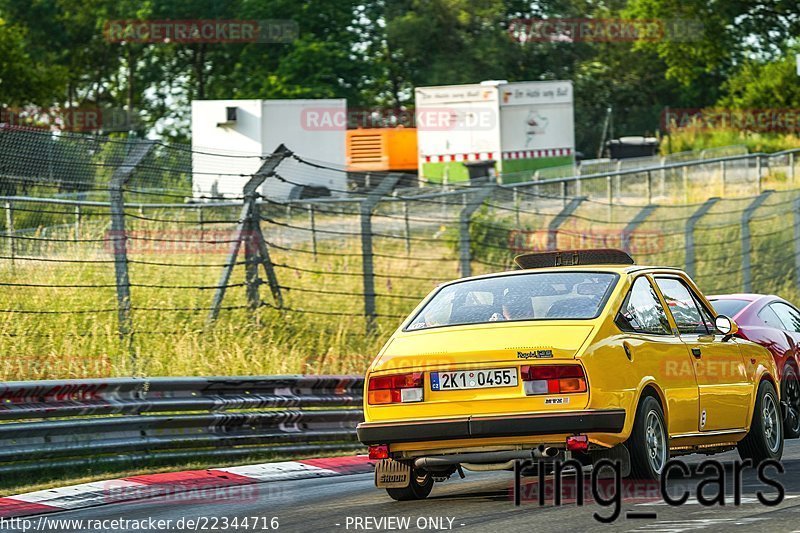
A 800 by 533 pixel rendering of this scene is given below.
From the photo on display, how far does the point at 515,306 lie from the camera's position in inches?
368

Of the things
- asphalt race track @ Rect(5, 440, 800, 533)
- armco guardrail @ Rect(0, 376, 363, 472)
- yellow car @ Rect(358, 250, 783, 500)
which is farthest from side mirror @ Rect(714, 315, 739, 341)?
armco guardrail @ Rect(0, 376, 363, 472)

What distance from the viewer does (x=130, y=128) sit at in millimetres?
63844

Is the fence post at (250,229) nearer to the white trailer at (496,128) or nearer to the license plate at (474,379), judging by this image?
Answer: the license plate at (474,379)

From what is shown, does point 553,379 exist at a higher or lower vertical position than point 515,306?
lower

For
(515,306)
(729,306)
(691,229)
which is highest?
(691,229)

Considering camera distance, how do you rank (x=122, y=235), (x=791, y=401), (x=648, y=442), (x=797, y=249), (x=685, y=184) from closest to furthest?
(x=648, y=442) → (x=791, y=401) → (x=122, y=235) → (x=797, y=249) → (x=685, y=184)

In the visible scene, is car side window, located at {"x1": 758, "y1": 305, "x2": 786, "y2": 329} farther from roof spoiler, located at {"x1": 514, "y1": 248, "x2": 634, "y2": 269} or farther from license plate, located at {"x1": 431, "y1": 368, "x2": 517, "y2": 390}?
license plate, located at {"x1": 431, "y1": 368, "x2": 517, "y2": 390}

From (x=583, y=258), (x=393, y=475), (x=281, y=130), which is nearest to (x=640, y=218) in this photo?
(x=583, y=258)

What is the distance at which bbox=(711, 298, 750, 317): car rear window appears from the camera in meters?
13.6

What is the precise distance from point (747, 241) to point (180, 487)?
14.2 m

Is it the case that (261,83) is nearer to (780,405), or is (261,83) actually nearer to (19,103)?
(19,103)

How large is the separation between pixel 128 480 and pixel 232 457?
1507 mm

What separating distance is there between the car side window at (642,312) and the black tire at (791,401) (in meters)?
2.83

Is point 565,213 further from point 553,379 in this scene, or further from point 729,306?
point 553,379
